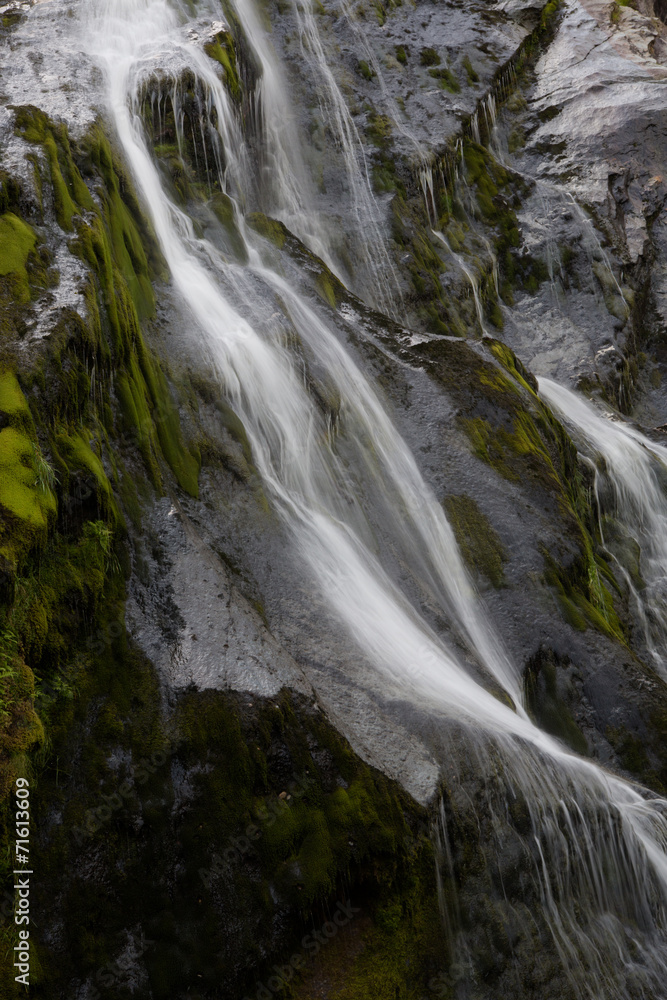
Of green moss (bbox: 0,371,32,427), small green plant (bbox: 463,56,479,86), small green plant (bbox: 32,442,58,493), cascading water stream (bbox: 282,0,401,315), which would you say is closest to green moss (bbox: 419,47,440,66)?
small green plant (bbox: 463,56,479,86)

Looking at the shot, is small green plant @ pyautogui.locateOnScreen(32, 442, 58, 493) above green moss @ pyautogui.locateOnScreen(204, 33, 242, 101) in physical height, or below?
below

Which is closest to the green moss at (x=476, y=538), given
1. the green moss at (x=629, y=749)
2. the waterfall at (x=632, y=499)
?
the green moss at (x=629, y=749)

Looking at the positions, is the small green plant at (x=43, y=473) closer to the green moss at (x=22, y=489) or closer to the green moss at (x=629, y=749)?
the green moss at (x=22, y=489)

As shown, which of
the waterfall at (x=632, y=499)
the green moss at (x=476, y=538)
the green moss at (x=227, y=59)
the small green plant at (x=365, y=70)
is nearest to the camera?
the green moss at (x=476, y=538)

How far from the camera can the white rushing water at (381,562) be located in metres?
5.12

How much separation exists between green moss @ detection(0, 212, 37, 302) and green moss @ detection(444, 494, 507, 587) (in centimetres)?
417

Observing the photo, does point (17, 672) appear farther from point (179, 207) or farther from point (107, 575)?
point (179, 207)

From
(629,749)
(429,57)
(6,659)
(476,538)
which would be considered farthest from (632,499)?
(429,57)

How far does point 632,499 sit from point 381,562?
495 centimetres

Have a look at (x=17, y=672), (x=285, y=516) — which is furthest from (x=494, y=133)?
(x=17, y=672)

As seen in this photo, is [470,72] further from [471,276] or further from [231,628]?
[231,628]

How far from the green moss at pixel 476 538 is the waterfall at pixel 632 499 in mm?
2333

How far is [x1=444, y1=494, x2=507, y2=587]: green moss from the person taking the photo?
23.5 ft

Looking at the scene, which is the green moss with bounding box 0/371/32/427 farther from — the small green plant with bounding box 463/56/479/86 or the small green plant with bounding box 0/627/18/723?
the small green plant with bounding box 463/56/479/86
